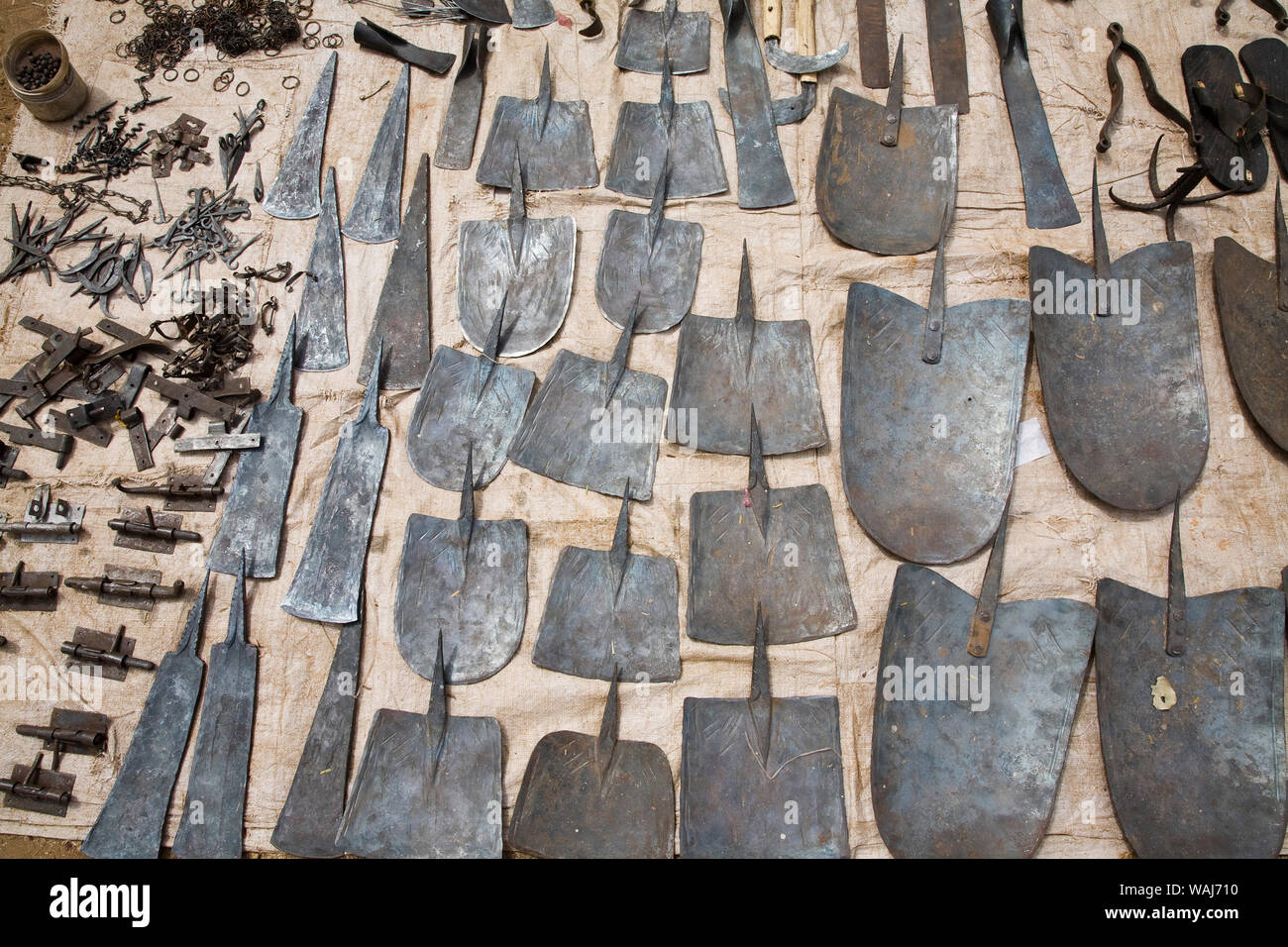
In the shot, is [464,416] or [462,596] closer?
[462,596]

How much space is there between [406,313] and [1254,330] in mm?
3471

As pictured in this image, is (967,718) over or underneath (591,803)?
over

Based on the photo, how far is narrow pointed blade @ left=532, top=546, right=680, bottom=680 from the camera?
11.7 ft

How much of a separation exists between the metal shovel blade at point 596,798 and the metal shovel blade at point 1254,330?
2.71m

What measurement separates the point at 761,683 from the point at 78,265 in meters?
3.48

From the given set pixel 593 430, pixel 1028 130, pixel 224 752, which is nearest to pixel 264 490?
pixel 224 752

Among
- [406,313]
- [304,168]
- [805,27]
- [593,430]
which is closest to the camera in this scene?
[593,430]

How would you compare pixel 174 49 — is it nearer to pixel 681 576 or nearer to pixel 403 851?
pixel 681 576

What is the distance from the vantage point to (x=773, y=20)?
4656 mm

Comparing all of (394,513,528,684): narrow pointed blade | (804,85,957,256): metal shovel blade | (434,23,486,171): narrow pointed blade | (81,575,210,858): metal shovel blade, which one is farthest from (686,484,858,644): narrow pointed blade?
(434,23,486,171): narrow pointed blade

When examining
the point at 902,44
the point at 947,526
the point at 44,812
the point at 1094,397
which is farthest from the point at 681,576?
the point at 902,44

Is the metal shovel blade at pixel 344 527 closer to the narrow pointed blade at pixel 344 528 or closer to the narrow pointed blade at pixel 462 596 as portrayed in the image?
the narrow pointed blade at pixel 344 528

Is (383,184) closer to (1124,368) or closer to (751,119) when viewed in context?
(751,119)

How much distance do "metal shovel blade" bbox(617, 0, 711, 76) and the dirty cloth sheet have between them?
0.24ft
